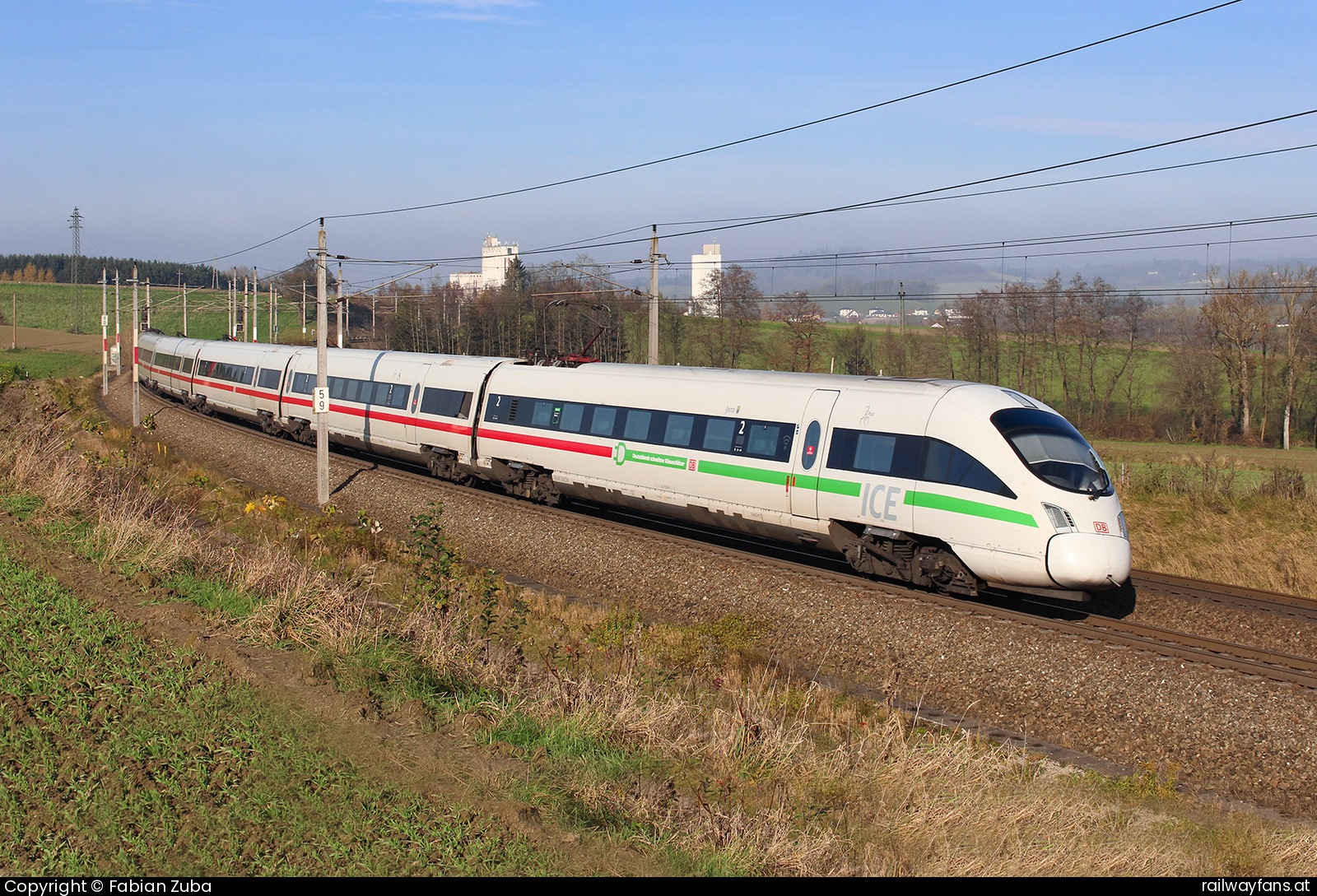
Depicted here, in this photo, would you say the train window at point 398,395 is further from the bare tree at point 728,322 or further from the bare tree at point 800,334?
the bare tree at point 728,322

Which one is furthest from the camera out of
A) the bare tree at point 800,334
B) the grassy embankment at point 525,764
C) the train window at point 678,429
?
the bare tree at point 800,334

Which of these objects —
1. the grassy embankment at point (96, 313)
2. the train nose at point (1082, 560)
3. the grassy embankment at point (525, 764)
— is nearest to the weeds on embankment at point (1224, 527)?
the train nose at point (1082, 560)

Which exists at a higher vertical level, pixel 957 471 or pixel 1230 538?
pixel 957 471

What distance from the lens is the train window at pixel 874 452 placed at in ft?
43.3

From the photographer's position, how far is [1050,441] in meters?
12.2

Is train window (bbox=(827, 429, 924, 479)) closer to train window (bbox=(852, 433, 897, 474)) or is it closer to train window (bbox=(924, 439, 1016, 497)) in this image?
train window (bbox=(852, 433, 897, 474))

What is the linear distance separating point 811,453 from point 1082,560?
4279mm

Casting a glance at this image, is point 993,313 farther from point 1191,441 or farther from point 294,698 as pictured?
point 294,698

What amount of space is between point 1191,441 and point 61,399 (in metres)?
55.3

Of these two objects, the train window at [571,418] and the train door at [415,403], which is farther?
the train door at [415,403]

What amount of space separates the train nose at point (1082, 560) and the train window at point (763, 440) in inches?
186

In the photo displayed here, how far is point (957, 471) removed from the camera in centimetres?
1232

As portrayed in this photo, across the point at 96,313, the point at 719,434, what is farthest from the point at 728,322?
the point at 96,313

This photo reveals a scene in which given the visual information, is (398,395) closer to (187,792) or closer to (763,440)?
(763,440)
